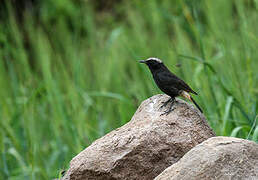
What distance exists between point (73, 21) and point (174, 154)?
567 centimetres

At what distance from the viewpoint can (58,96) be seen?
4.29 m

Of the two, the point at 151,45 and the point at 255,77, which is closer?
the point at 255,77

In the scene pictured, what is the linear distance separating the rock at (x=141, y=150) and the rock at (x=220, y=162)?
37 centimetres

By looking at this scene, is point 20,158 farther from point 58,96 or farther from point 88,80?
point 88,80

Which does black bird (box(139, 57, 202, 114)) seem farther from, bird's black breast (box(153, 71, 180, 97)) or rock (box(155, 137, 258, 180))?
rock (box(155, 137, 258, 180))

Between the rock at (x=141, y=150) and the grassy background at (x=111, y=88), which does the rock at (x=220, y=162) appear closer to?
the rock at (x=141, y=150)

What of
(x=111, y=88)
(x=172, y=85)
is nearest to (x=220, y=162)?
(x=172, y=85)

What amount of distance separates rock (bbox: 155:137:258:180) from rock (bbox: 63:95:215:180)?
0.37 m

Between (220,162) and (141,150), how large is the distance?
22.3 inches

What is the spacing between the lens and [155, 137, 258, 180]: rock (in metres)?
1.91

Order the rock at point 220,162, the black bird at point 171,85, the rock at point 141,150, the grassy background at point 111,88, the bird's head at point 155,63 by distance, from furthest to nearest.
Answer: the grassy background at point 111,88 → the bird's head at point 155,63 → the black bird at point 171,85 → the rock at point 141,150 → the rock at point 220,162

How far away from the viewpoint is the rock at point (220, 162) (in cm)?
191

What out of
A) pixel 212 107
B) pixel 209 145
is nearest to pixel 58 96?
pixel 212 107

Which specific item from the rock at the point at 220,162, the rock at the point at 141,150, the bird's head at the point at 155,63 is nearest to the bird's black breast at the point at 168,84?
the bird's head at the point at 155,63
